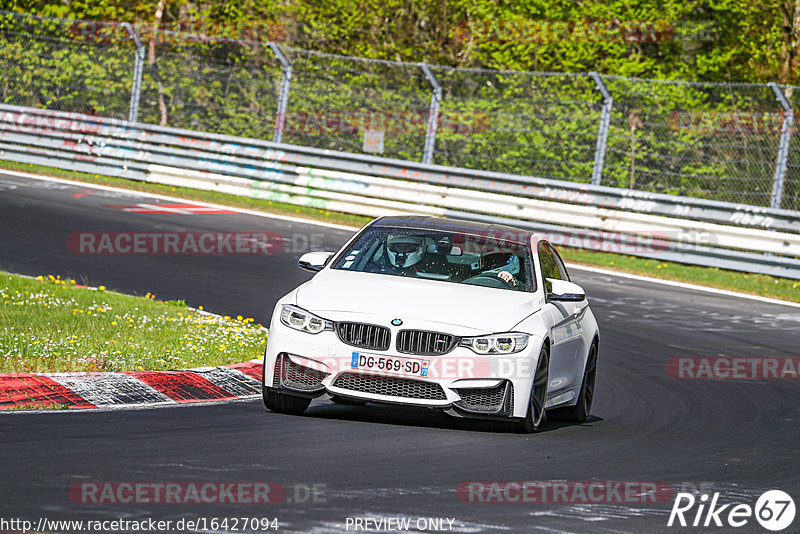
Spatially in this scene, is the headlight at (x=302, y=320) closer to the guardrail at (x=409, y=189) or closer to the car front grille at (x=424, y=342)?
the car front grille at (x=424, y=342)

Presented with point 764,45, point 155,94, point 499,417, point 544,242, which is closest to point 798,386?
point 544,242

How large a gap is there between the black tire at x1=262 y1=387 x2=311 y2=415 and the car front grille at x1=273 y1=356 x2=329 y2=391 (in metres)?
0.18

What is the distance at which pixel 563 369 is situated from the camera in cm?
968

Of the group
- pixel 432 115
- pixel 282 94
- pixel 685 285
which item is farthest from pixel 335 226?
pixel 685 285

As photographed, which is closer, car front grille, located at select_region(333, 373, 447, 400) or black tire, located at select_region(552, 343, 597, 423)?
car front grille, located at select_region(333, 373, 447, 400)

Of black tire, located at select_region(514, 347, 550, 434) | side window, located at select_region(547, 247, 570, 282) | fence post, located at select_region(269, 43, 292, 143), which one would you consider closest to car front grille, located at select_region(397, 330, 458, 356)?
black tire, located at select_region(514, 347, 550, 434)

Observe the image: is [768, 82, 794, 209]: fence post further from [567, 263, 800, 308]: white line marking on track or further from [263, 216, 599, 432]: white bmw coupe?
[263, 216, 599, 432]: white bmw coupe

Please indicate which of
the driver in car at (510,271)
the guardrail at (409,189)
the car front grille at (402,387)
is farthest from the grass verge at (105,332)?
the guardrail at (409,189)

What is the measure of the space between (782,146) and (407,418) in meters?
12.7

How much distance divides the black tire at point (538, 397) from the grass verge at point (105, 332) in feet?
9.21

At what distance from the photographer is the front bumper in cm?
863

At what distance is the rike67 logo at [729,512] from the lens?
6855 mm

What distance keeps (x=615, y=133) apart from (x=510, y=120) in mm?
1993

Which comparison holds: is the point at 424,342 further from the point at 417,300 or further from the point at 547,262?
the point at 547,262
